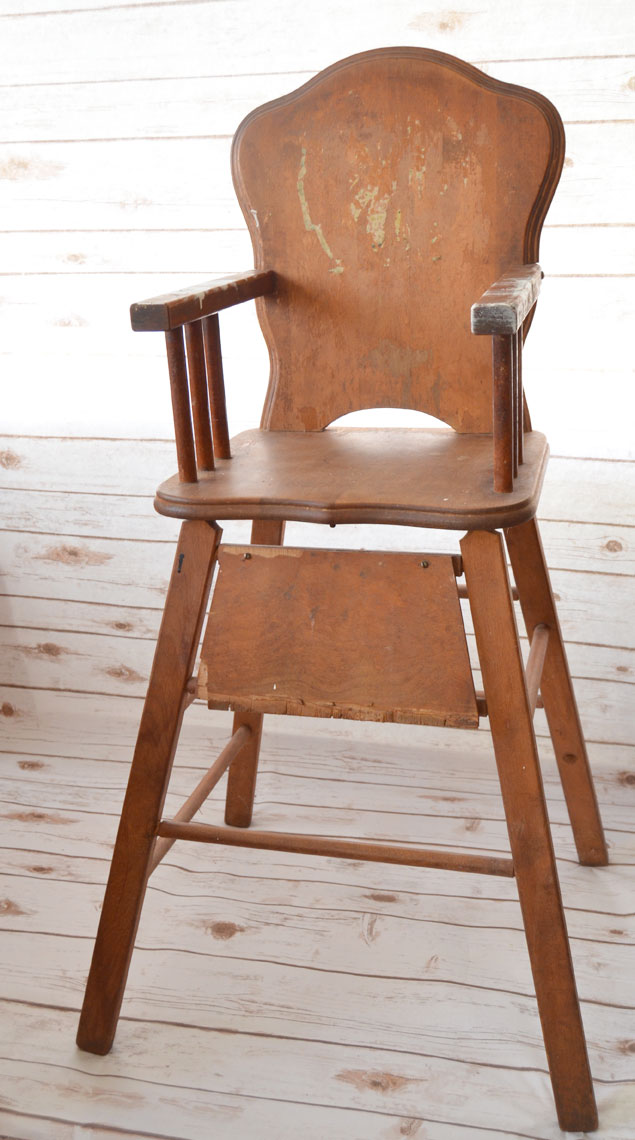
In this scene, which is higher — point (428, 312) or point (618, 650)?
point (428, 312)

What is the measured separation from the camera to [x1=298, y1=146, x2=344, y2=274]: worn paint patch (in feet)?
4.61

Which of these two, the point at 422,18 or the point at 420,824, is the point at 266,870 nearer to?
the point at 420,824

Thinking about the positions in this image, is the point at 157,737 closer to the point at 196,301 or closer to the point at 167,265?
the point at 196,301

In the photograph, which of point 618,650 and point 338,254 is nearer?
point 338,254

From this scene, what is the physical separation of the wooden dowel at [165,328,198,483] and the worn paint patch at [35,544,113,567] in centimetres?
83

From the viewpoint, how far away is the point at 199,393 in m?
1.22

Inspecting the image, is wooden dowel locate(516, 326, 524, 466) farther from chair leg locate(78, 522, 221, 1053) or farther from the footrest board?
chair leg locate(78, 522, 221, 1053)

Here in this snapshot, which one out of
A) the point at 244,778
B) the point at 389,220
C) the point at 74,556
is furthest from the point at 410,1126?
the point at 74,556

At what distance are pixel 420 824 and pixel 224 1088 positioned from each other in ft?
1.99

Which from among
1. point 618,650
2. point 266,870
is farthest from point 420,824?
point 618,650

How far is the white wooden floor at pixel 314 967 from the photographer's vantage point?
3.70ft

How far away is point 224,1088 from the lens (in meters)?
1.16

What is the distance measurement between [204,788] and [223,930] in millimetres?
223

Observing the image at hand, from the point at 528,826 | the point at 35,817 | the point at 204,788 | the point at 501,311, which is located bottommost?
the point at 35,817
